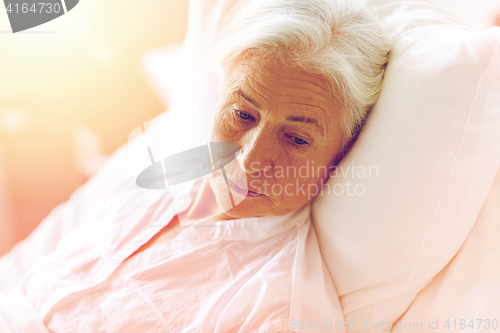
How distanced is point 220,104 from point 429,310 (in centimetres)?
64

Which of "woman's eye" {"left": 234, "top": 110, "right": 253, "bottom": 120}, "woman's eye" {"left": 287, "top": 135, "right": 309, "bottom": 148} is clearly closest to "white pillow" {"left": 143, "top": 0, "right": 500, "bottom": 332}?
"woman's eye" {"left": 287, "top": 135, "right": 309, "bottom": 148}

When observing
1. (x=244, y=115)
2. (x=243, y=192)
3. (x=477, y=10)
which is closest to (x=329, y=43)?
(x=244, y=115)

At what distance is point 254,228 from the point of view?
3.04ft

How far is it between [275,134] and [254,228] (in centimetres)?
27

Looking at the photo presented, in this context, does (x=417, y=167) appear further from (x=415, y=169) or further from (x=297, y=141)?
(x=297, y=141)

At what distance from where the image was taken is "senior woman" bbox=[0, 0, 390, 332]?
75 cm

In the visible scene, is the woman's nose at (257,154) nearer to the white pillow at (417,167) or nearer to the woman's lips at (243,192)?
the woman's lips at (243,192)

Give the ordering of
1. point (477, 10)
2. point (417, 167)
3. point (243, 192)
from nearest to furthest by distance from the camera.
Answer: point (417, 167) → point (243, 192) → point (477, 10)

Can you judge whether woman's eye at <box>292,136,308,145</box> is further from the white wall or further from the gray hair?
the white wall

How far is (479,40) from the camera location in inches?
26.2

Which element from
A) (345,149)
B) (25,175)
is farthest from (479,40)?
(25,175)

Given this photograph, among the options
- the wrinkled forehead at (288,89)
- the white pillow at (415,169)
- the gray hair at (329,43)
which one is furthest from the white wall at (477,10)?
the wrinkled forehead at (288,89)

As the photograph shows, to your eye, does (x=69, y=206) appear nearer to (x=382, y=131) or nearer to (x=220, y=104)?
(x=220, y=104)

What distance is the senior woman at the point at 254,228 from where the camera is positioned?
0.75m
